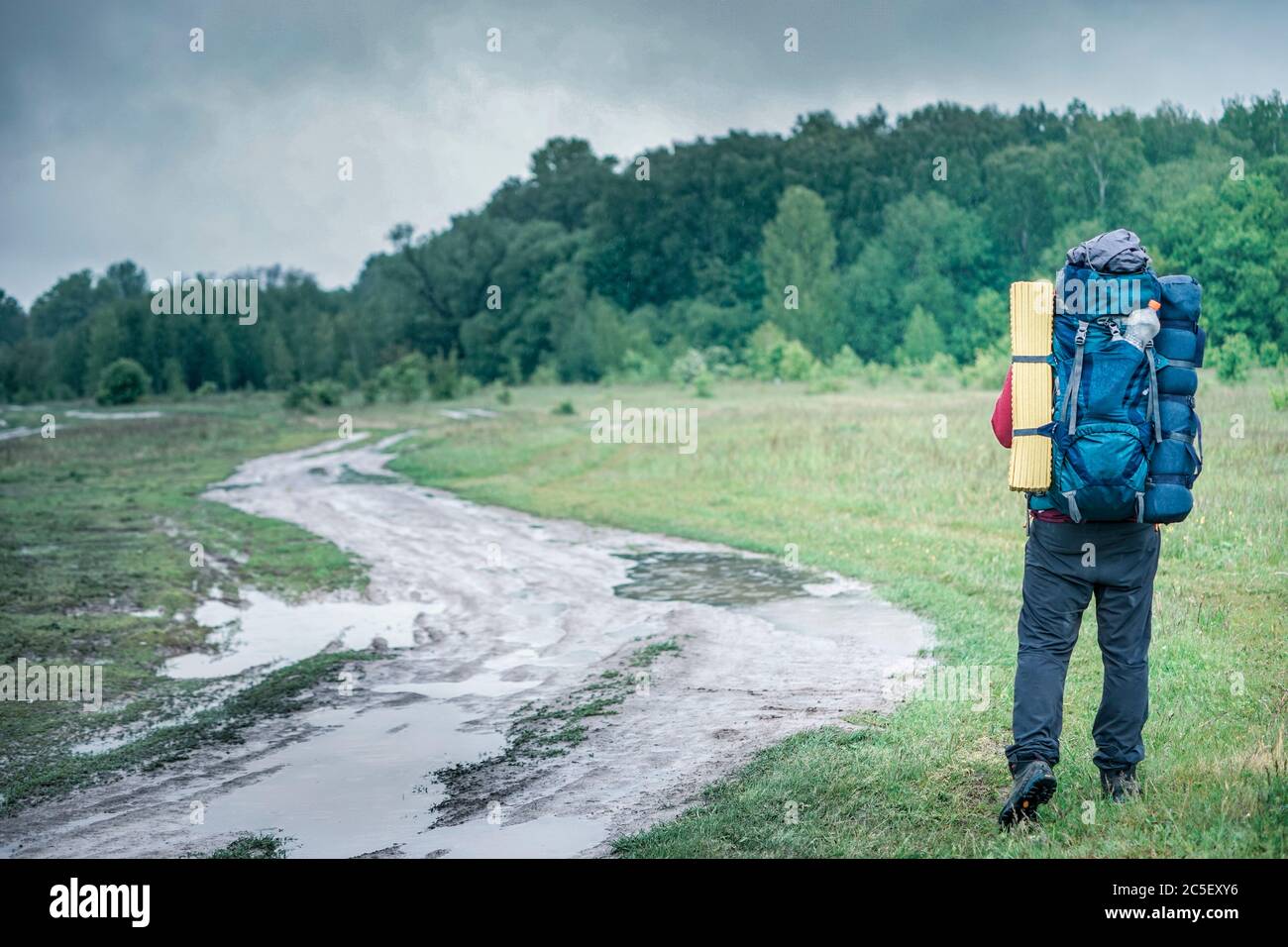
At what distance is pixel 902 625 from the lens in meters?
10.3

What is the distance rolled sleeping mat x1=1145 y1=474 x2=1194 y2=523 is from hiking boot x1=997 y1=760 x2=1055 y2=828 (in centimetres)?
115

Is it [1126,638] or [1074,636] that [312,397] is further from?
[1126,638]

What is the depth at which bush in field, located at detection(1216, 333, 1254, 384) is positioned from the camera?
1911cm

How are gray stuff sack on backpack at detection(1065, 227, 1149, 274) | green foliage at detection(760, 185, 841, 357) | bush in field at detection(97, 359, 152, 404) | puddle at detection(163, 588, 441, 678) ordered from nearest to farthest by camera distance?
gray stuff sack on backpack at detection(1065, 227, 1149, 274)
puddle at detection(163, 588, 441, 678)
green foliage at detection(760, 185, 841, 357)
bush in field at detection(97, 359, 152, 404)

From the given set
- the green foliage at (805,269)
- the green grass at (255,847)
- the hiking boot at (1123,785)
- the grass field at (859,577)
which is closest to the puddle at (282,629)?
the grass field at (859,577)

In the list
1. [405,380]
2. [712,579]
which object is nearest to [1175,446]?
[712,579]

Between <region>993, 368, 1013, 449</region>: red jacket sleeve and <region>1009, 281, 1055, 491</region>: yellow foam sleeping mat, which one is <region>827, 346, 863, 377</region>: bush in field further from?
<region>1009, 281, 1055, 491</region>: yellow foam sleeping mat

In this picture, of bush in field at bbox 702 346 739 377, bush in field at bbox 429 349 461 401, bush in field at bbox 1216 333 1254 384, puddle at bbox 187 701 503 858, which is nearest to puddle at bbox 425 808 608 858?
puddle at bbox 187 701 503 858

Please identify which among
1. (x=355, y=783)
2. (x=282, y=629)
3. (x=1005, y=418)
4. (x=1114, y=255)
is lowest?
(x=282, y=629)

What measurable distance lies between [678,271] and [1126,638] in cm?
7733

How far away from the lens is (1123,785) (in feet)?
16.9

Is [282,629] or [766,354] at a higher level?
[766,354]
